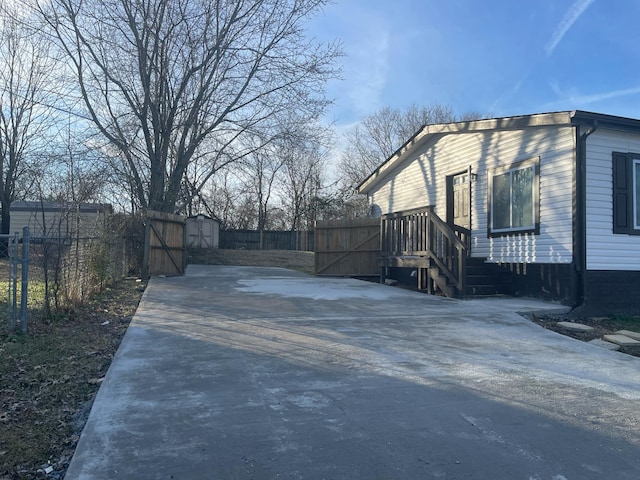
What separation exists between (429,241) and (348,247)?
5451 mm

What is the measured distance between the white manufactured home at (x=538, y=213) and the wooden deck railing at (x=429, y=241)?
1.0 inches

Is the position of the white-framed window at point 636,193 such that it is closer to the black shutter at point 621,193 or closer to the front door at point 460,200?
the black shutter at point 621,193

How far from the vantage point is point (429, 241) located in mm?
11320

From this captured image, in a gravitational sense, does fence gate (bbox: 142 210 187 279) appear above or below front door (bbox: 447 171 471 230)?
below

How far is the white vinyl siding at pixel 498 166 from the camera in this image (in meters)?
9.50

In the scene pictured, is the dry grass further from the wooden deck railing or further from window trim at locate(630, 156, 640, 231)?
window trim at locate(630, 156, 640, 231)

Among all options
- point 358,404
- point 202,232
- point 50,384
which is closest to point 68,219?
point 50,384

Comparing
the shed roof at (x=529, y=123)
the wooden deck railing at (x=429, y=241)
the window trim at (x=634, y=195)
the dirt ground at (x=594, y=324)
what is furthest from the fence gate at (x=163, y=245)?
the window trim at (x=634, y=195)

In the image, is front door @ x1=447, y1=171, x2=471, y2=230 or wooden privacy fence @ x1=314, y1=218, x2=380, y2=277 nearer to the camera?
front door @ x1=447, y1=171, x2=471, y2=230

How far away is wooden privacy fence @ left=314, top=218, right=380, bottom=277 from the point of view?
16234mm

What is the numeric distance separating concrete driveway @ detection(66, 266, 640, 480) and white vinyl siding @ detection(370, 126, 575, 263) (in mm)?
3100

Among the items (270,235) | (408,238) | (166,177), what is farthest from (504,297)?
(270,235)

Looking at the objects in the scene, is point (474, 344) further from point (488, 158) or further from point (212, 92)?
point (212, 92)

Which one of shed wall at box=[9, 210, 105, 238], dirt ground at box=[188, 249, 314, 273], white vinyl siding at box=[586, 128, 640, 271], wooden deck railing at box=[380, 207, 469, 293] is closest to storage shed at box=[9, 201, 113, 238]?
shed wall at box=[9, 210, 105, 238]
